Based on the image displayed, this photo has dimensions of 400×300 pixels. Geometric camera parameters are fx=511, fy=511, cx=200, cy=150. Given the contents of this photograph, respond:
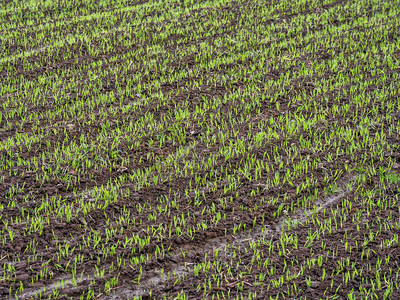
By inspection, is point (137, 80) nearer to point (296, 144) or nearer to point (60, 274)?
point (296, 144)

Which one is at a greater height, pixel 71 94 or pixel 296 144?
pixel 71 94

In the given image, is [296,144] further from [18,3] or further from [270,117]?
[18,3]

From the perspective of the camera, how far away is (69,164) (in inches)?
231

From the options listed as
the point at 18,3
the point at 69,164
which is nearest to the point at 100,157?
the point at 69,164

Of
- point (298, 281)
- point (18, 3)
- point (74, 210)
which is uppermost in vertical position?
point (18, 3)

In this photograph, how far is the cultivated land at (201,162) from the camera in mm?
4207

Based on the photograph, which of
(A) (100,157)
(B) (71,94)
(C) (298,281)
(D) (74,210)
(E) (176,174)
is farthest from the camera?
(B) (71,94)

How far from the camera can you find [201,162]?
5871 millimetres

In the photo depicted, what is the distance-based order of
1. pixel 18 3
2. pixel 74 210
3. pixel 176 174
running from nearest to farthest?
pixel 74 210
pixel 176 174
pixel 18 3

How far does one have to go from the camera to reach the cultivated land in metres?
4.21

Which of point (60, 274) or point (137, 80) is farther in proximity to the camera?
point (137, 80)

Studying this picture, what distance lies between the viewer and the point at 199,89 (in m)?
7.88

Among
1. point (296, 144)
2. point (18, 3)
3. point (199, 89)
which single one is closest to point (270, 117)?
point (296, 144)

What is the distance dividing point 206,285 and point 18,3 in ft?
37.4
